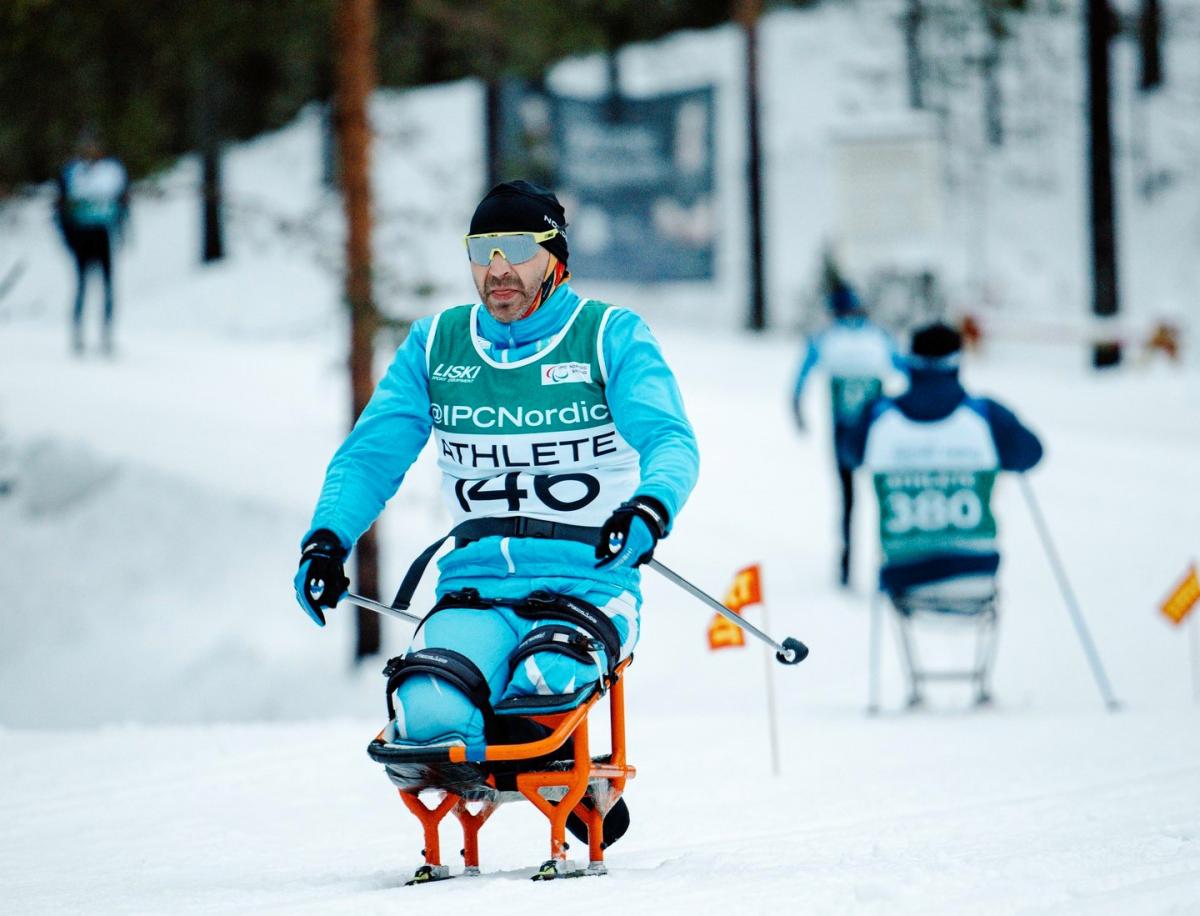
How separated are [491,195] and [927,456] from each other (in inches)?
199

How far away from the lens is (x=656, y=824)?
240 inches

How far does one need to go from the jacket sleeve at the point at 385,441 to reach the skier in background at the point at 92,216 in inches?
398

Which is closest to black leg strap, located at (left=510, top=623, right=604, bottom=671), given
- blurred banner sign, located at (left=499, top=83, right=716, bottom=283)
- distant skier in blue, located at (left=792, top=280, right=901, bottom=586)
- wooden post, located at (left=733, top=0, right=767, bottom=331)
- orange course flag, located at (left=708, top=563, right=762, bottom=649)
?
orange course flag, located at (left=708, top=563, right=762, bottom=649)

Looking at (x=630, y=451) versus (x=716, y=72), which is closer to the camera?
(x=630, y=451)

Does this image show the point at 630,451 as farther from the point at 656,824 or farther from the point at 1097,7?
the point at 1097,7

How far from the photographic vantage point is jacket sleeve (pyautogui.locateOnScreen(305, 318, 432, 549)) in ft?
15.5

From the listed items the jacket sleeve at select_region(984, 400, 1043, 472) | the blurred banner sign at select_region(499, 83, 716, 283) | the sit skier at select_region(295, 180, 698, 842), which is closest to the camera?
the sit skier at select_region(295, 180, 698, 842)

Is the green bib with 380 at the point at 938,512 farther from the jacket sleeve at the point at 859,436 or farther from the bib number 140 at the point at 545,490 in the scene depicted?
the bib number 140 at the point at 545,490

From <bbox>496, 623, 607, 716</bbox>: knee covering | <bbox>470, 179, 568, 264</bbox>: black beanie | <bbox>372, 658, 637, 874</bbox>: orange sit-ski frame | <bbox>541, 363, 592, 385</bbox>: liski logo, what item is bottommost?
<bbox>372, 658, 637, 874</bbox>: orange sit-ski frame

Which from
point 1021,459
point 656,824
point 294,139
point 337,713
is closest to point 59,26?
point 337,713

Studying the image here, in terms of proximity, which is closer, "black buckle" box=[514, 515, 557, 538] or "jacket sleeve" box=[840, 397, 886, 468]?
"black buckle" box=[514, 515, 557, 538]

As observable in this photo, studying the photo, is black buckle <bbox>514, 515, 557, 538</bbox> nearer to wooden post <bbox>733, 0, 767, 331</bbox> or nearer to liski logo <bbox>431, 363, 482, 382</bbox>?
liski logo <bbox>431, 363, 482, 382</bbox>

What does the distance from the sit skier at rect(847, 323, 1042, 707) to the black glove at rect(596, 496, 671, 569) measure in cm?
532

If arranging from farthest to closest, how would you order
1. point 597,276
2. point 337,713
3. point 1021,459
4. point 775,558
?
point 597,276
point 775,558
point 337,713
point 1021,459
